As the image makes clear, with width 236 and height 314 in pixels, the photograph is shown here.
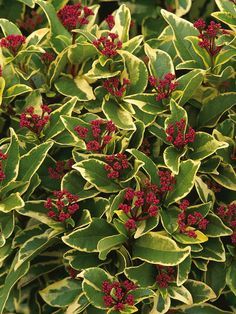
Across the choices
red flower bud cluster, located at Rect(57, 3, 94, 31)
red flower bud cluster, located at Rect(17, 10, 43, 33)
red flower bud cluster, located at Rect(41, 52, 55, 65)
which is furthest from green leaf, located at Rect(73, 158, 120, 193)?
red flower bud cluster, located at Rect(17, 10, 43, 33)

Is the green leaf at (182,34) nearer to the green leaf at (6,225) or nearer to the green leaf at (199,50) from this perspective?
the green leaf at (199,50)

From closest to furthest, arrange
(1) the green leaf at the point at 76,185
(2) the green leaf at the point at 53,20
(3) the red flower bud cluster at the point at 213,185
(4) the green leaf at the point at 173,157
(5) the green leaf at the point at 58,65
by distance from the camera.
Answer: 1. (4) the green leaf at the point at 173,157
2. (1) the green leaf at the point at 76,185
3. (3) the red flower bud cluster at the point at 213,185
4. (5) the green leaf at the point at 58,65
5. (2) the green leaf at the point at 53,20

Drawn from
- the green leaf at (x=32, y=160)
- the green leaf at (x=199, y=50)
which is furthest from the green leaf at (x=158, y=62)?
the green leaf at (x=32, y=160)

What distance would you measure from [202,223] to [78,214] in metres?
0.46

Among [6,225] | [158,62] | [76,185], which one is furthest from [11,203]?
[158,62]

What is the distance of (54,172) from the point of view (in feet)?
7.02

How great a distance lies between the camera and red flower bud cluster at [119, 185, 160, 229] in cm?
191

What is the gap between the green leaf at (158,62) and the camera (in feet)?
7.40

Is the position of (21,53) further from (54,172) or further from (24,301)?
(24,301)

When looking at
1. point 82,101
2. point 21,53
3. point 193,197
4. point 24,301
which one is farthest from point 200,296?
point 21,53

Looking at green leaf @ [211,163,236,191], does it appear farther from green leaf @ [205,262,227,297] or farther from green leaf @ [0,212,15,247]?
green leaf @ [0,212,15,247]

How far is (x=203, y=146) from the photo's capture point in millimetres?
2066

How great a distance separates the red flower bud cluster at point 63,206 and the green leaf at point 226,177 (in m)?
0.54

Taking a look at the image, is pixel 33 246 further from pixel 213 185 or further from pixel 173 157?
pixel 213 185
